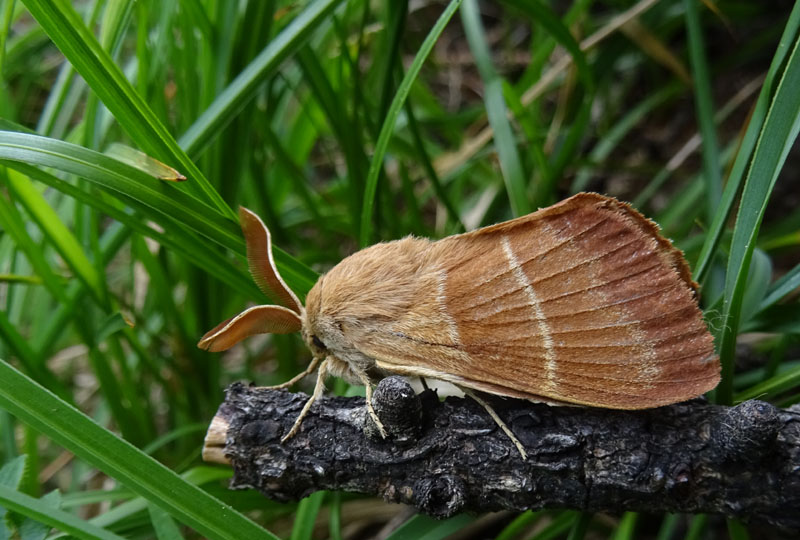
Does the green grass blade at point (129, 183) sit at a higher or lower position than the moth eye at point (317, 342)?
higher

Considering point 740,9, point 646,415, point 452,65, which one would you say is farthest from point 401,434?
point 452,65

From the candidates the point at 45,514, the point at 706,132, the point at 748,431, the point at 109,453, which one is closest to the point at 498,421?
the point at 748,431

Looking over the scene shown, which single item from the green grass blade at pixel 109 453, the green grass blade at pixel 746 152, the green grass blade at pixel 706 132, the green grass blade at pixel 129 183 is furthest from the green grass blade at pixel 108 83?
the green grass blade at pixel 706 132

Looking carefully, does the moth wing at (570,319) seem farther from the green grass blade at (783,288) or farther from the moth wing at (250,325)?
the green grass blade at (783,288)

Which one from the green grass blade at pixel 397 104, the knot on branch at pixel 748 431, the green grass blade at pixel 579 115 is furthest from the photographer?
the green grass blade at pixel 579 115

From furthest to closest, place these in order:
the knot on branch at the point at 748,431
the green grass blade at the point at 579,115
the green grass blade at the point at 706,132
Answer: the green grass blade at the point at 579,115
the green grass blade at the point at 706,132
the knot on branch at the point at 748,431

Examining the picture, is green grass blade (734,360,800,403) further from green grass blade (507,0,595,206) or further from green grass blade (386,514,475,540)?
green grass blade (507,0,595,206)

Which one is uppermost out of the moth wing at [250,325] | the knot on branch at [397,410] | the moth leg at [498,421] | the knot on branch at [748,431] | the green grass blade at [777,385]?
the moth wing at [250,325]
